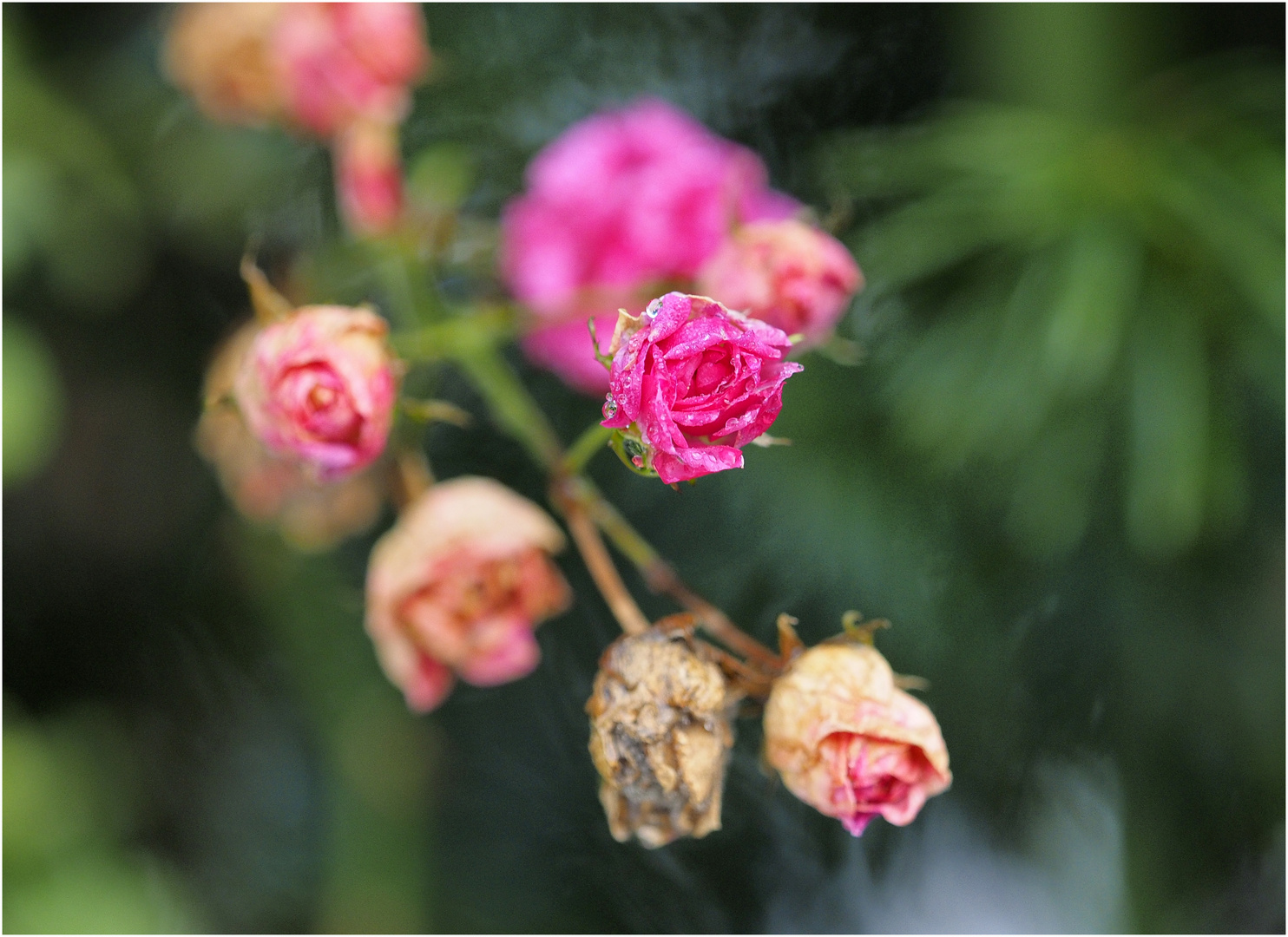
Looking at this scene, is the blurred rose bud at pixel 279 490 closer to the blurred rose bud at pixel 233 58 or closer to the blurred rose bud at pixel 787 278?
the blurred rose bud at pixel 233 58

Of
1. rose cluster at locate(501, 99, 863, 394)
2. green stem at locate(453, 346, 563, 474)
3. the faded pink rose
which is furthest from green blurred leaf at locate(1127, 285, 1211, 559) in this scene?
the faded pink rose

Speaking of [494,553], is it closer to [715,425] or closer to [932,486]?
[715,425]

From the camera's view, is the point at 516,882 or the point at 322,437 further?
the point at 516,882

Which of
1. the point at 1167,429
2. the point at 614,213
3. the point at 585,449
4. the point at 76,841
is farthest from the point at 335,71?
the point at 76,841

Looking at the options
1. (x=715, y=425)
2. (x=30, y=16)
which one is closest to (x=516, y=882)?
(x=715, y=425)

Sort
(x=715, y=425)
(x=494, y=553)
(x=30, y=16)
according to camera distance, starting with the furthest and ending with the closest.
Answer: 1. (x=30, y=16)
2. (x=494, y=553)
3. (x=715, y=425)

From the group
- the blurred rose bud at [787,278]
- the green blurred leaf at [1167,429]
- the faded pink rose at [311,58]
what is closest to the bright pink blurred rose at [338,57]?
the faded pink rose at [311,58]
